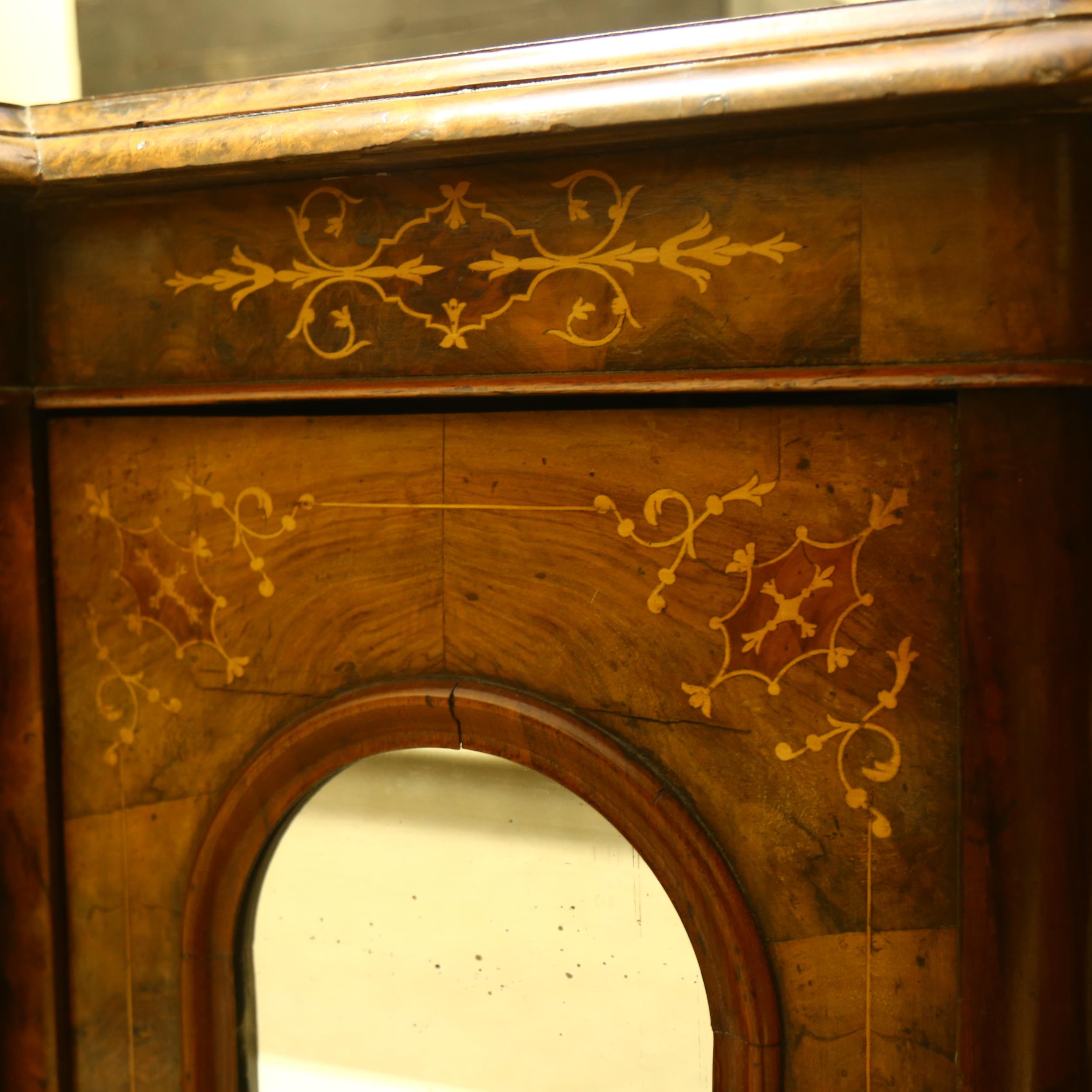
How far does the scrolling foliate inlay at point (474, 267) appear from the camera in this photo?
1.06 m

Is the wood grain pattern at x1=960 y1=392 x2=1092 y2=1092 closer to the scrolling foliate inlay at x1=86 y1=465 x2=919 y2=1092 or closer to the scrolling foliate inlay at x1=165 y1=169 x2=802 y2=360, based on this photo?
the scrolling foliate inlay at x1=86 y1=465 x2=919 y2=1092

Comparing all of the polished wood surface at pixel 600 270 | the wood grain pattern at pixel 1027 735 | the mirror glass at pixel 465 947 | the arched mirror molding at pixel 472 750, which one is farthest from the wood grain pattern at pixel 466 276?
the mirror glass at pixel 465 947

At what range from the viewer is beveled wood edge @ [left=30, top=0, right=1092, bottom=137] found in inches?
36.6

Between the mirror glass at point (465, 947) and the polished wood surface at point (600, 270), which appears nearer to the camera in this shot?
the polished wood surface at point (600, 270)

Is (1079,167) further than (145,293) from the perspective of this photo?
No

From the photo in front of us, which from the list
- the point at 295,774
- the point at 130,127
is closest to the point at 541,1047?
the point at 295,774

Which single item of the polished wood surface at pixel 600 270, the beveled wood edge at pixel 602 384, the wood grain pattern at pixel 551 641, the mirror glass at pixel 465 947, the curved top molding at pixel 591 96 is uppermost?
the curved top molding at pixel 591 96

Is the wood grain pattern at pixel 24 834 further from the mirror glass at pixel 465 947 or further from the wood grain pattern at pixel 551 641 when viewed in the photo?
the mirror glass at pixel 465 947

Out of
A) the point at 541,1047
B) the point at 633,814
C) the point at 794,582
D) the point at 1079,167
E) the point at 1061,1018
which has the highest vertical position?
the point at 1079,167

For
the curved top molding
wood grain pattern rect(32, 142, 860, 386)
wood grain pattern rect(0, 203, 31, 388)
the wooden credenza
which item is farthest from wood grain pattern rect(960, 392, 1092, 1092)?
wood grain pattern rect(0, 203, 31, 388)

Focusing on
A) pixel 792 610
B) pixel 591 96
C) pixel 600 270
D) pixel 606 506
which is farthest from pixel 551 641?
pixel 591 96

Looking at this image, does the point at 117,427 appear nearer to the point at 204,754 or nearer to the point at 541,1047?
the point at 204,754

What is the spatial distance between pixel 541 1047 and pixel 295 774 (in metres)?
0.52

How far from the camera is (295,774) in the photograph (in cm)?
131
